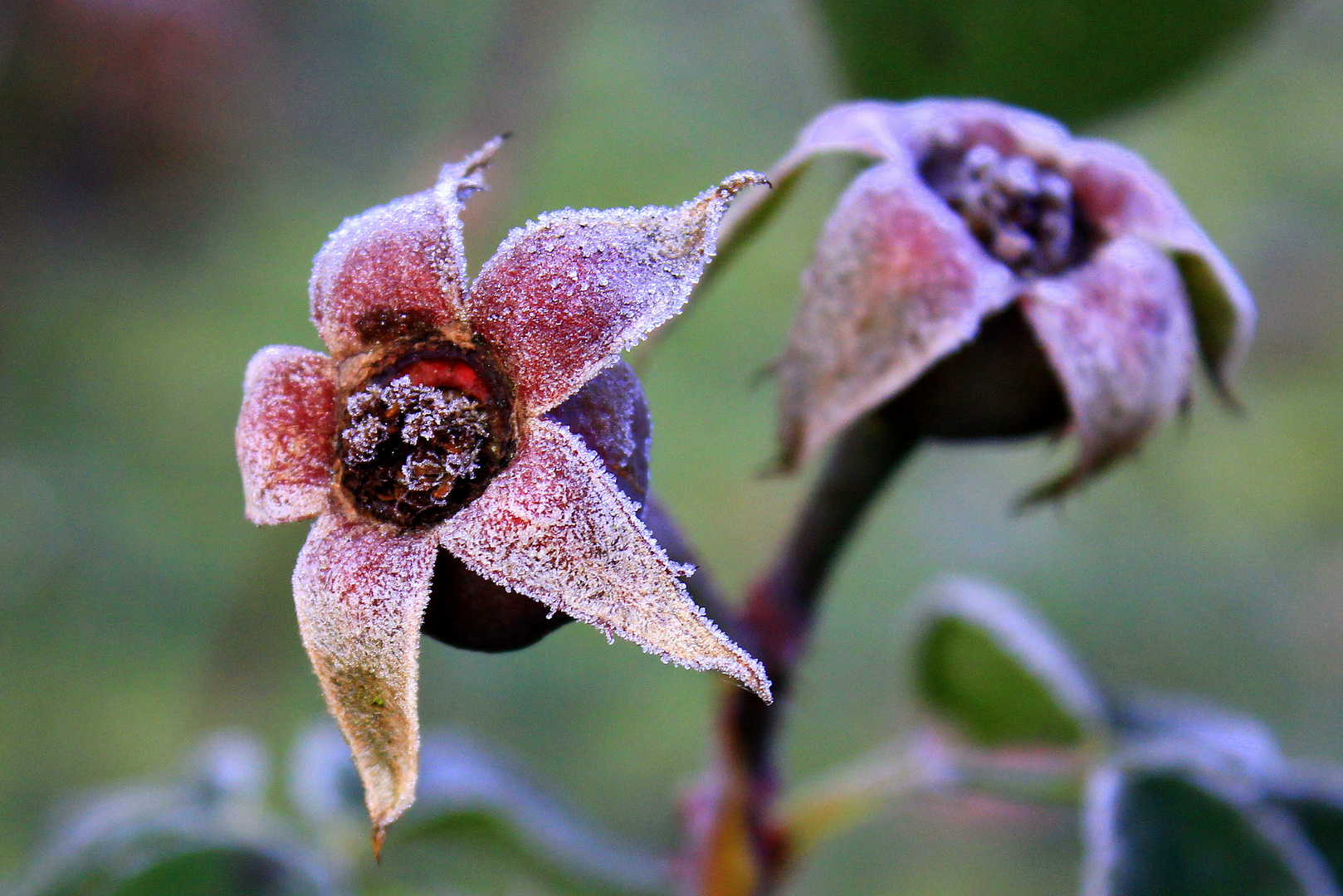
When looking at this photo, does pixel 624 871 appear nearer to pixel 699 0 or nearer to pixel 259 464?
pixel 259 464

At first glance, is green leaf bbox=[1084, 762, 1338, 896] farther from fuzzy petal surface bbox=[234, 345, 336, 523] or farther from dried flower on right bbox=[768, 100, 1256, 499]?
fuzzy petal surface bbox=[234, 345, 336, 523]

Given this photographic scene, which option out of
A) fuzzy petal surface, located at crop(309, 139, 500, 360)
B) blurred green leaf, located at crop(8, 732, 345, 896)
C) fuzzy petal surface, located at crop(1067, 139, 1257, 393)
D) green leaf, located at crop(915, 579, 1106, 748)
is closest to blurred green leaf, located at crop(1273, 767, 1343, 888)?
green leaf, located at crop(915, 579, 1106, 748)

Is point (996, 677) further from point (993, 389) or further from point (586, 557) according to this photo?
point (586, 557)

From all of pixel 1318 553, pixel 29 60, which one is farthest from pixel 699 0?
pixel 1318 553

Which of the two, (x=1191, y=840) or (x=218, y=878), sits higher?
(x=218, y=878)

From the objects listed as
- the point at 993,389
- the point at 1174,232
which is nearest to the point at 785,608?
the point at 993,389

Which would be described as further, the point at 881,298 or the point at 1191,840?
the point at 1191,840
